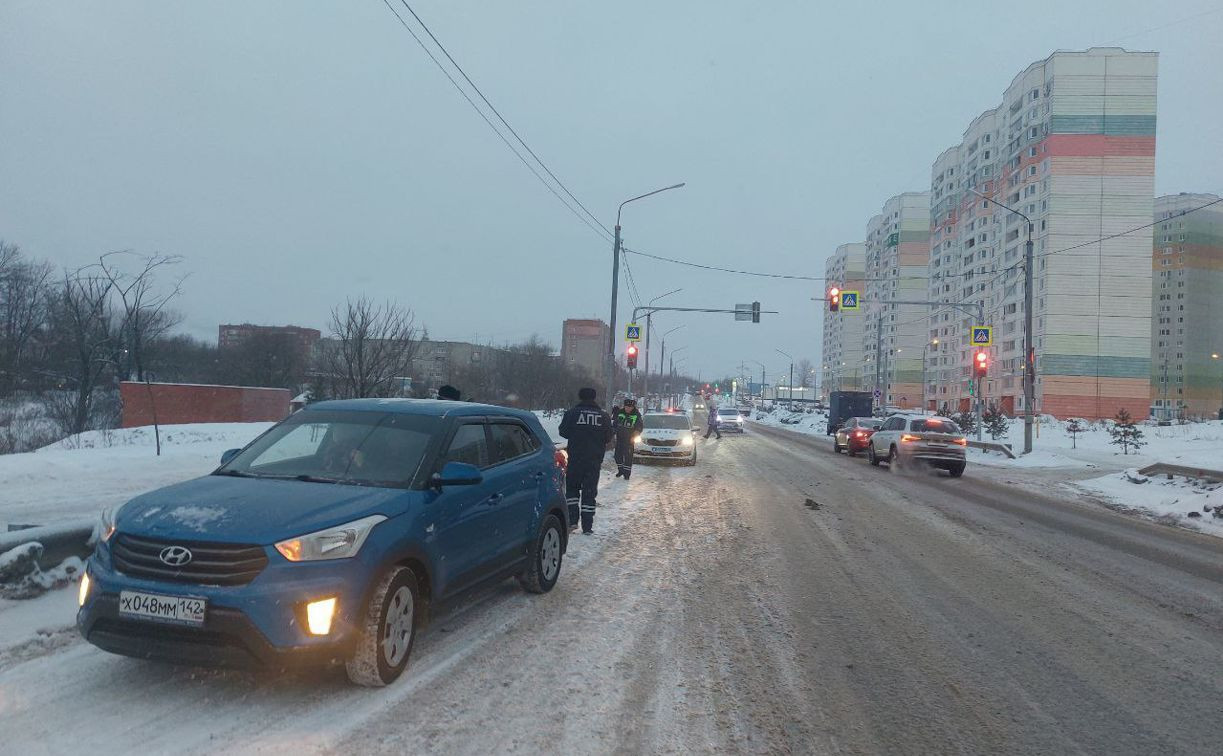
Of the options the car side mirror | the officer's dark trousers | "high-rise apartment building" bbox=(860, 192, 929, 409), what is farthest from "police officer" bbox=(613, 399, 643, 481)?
"high-rise apartment building" bbox=(860, 192, 929, 409)

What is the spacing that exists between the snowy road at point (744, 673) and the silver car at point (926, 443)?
11582mm

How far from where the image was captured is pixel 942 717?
4152 millimetres

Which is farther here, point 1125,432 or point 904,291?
point 904,291

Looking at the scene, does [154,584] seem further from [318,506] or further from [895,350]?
[895,350]

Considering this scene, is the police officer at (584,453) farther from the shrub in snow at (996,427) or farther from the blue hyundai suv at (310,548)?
the shrub in snow at (996,427)

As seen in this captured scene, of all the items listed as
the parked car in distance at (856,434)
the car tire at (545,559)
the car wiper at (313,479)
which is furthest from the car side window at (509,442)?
the parked car in distance at (856,434)

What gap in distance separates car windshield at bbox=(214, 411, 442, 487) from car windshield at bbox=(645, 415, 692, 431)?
16606 millimetres

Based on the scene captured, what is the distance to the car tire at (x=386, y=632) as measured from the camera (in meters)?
4.13

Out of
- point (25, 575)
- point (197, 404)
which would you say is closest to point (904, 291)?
point (197, 404)

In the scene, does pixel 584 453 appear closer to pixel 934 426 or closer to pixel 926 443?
pixel 926 443

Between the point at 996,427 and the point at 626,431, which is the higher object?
the point at 626,431

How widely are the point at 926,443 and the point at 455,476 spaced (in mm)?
18523

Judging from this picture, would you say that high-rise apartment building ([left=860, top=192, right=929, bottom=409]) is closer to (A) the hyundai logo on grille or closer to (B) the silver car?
(B) the silver car

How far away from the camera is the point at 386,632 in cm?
428
